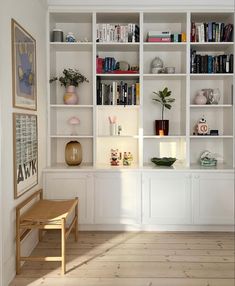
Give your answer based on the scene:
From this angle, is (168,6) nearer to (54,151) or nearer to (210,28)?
(210,28)

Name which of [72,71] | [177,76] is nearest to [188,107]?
[177,76]

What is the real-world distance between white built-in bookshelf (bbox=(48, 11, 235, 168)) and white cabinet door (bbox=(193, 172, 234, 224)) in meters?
0.34

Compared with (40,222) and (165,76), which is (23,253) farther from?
(165,76)

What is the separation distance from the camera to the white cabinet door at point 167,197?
4.09m

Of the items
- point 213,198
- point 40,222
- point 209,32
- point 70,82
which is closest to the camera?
point 40,222

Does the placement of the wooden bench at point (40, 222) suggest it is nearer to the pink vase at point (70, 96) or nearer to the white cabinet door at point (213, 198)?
the pink vase at point (70, 96)

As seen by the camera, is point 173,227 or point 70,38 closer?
point 173,227

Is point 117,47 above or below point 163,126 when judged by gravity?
above

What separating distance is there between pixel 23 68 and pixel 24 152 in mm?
766

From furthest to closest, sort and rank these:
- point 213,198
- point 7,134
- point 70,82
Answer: point 70,82, point 213,198, point 7,134

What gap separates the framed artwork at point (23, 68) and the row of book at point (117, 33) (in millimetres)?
933

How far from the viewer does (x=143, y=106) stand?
452cm

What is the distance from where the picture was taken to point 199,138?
4.57m

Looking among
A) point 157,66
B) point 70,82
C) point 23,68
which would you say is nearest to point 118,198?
point 70,82
